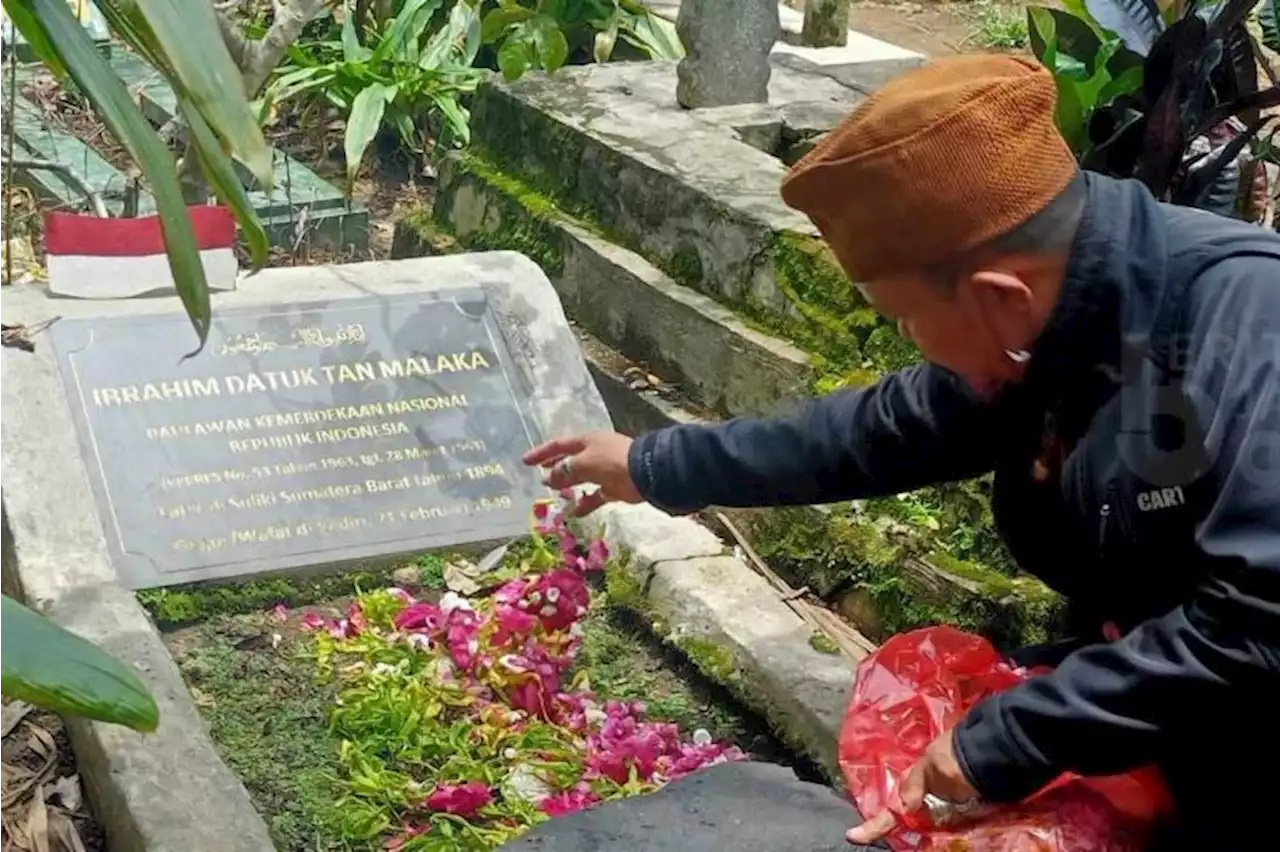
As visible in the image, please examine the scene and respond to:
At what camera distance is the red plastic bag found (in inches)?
71.6

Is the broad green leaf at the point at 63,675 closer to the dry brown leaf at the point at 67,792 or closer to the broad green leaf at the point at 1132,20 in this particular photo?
the dry brown leaf at the point at 67,792

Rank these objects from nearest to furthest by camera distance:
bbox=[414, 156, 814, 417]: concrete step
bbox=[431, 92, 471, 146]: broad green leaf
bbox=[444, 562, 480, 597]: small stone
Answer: bbox=[444, 562, 480, 597]: small stone → bbox=[414, 156, 814, 417]: concrete step → bbox=[431, 92, 471, 146]: broad green leaf

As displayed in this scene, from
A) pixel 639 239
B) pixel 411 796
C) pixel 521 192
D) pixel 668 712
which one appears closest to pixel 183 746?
pixel 411 796

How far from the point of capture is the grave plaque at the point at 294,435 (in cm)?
349

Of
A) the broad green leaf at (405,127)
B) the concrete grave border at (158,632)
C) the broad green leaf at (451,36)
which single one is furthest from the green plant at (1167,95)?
the broad green leaf at (451,36)

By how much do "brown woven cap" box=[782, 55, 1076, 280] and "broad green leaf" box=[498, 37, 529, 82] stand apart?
10.8 ft

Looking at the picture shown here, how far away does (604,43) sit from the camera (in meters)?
6.83

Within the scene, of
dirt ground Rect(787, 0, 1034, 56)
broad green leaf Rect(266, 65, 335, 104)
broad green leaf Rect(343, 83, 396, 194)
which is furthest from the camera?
dirt ground Rect(787, 0, 1034, 56)

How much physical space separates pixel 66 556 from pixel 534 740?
1.02 meters

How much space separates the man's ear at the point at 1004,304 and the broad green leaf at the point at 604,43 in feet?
17.1

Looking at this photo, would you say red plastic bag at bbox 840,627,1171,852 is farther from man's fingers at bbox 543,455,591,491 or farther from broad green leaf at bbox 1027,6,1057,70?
broad green leaf at bbox 1027,6,1057,70

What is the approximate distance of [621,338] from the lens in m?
4.35

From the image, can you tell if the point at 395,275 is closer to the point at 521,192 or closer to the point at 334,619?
the point at 521,192

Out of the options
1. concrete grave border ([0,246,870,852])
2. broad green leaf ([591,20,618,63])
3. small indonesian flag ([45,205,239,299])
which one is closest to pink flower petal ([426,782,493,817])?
concrete grave border ([0,246,870,852])
